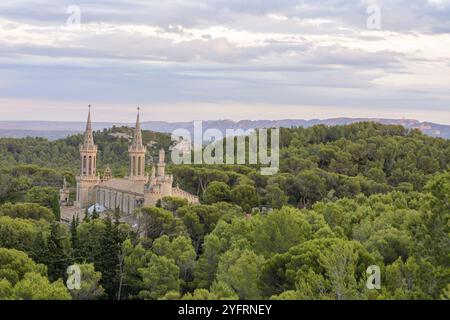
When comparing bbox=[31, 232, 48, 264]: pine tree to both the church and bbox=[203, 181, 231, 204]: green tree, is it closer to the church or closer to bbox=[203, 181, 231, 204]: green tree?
the church

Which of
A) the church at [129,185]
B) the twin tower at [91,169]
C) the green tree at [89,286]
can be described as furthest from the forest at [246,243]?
the twin tower at [91,169]

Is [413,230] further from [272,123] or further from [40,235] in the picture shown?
[272,123]

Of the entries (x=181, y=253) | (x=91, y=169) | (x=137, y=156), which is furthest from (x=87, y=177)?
(x=181, y=253)

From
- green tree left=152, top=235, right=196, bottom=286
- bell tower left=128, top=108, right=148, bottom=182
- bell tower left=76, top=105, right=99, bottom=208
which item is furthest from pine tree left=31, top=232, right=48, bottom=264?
bell tower left=76, top=105, right=99, bottom=208

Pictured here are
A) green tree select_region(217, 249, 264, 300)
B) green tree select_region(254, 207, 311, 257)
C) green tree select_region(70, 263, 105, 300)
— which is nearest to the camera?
green tree select_region(217, 249, 264, 300)

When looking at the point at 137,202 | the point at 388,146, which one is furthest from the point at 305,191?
the point at 388,146

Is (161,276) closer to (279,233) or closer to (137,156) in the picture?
(279,233)

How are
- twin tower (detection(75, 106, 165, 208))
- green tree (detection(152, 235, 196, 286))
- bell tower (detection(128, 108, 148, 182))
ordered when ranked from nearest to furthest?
green tree (detection(152, 235, 196, 286)) → bell tower (detection(128, 108, 148, 182)) → twin tower (detection(75, 106, 165, 208))

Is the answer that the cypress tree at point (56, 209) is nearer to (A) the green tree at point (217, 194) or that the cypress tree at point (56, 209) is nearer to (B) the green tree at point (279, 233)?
(A) the green tree at point (217, 194)
